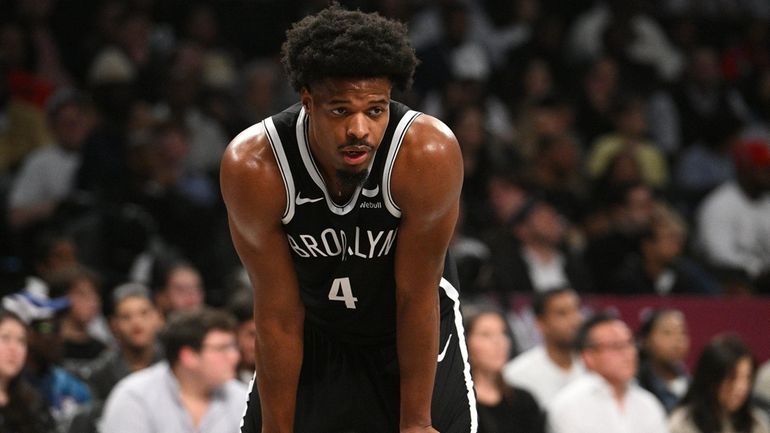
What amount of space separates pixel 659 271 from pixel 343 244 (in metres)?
5.64

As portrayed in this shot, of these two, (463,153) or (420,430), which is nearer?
(420,430)

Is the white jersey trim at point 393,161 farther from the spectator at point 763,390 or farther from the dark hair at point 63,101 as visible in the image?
the dark hair at point 63,101

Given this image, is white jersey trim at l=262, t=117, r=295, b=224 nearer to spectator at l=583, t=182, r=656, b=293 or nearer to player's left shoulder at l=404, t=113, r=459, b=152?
player's left shoulder at l=404, t=113, r=459, b=152

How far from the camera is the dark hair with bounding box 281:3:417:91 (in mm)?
3537

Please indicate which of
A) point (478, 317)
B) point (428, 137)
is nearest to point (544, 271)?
point (478, 317)

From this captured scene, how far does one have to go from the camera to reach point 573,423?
6508 mm

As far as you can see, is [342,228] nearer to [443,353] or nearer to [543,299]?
[443,353]

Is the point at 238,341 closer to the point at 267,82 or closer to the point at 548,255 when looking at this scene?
the point at 548,255

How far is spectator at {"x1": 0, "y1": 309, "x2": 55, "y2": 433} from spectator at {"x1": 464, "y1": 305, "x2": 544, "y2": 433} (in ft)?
6.75

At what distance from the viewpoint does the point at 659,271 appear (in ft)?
30.1

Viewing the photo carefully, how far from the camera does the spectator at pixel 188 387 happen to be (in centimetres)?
595

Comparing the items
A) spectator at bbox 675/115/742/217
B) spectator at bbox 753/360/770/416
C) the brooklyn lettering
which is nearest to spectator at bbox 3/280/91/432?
the brooklyn lettering

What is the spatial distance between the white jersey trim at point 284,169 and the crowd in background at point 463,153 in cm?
241

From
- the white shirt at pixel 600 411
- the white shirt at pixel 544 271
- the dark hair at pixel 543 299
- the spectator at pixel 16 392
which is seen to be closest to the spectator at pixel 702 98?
the white shirt at pixel 544 271
